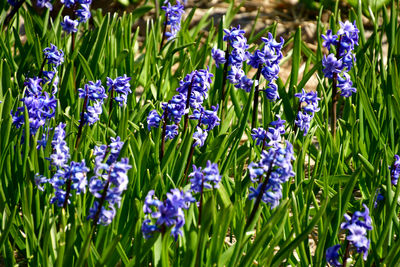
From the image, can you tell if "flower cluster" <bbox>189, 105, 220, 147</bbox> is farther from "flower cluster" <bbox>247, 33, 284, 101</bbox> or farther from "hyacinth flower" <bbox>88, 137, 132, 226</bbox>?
"hyacinth flower" <bbox>88, 137, 132, 226</bbox>

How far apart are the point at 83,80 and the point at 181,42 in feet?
3.31

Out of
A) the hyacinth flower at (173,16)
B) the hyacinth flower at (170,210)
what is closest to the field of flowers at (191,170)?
the hyacinth flower at (170,210)

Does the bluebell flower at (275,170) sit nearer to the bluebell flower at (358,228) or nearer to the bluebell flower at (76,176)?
the bluebell flower at (358,228)

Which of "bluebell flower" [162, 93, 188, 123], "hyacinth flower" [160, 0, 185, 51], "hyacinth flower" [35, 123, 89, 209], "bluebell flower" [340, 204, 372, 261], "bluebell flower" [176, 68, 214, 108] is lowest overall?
"bluebell flower" [340, 204, 372, 261]

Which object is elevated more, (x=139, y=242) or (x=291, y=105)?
(x=291, y=105)

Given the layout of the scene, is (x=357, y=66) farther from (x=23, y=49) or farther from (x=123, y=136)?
(x=23, y=49)

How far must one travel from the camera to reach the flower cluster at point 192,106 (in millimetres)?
2441

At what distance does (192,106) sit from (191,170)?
329 mm

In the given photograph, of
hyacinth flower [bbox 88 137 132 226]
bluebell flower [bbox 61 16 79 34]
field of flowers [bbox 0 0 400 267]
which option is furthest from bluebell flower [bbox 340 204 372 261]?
bluebell flower [bbox 61 16 79 34]

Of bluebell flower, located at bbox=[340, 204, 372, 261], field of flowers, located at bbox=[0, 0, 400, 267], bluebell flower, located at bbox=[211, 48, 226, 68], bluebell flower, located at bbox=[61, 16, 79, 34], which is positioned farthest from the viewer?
bluebell flower, located at bbox=[61, 16, 79, 34]

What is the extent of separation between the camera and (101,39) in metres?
3.64

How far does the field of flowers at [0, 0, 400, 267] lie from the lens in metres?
1.87

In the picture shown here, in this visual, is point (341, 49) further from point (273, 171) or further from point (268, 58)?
point (273, 171)

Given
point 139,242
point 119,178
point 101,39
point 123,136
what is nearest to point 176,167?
point 123,136
